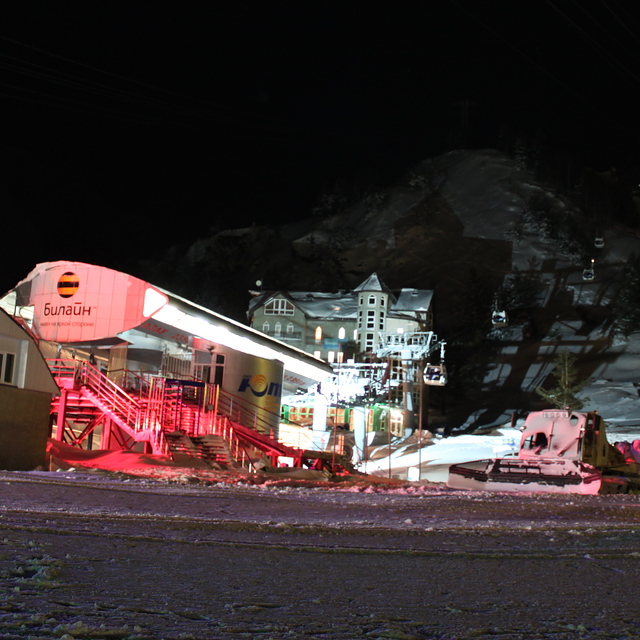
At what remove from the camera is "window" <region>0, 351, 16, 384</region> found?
1803 centimetres

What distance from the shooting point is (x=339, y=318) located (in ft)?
284

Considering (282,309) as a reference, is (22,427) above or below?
below

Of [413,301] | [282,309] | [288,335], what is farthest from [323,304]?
[413,301]

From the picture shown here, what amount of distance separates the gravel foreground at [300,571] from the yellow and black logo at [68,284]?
19.2 m

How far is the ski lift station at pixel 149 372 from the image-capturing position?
25.1m

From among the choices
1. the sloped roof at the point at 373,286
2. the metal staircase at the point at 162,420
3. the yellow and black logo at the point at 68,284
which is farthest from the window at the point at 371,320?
the yellow and black logo at the point at 68,284

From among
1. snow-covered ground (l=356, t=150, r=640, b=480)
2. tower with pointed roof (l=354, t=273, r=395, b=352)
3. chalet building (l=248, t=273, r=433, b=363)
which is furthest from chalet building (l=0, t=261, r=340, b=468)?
chalet building (l=248, t=273, r=433, b=363)

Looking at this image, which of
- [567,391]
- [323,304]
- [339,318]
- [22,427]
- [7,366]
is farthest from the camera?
[323,304]

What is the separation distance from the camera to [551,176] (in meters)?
133

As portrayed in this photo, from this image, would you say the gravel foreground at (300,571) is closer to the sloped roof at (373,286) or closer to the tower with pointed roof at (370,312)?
the tower with pointed roof at (370,312)

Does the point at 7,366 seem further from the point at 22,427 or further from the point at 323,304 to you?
the point at 323,304

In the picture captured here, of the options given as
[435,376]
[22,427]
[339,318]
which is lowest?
[22,427]

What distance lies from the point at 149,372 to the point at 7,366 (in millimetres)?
11197

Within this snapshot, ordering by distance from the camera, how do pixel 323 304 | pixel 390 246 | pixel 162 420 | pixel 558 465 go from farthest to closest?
1. pixel 390 246
2. pixel 323 304
3. pixel 162 420
4. pixel 558 465
